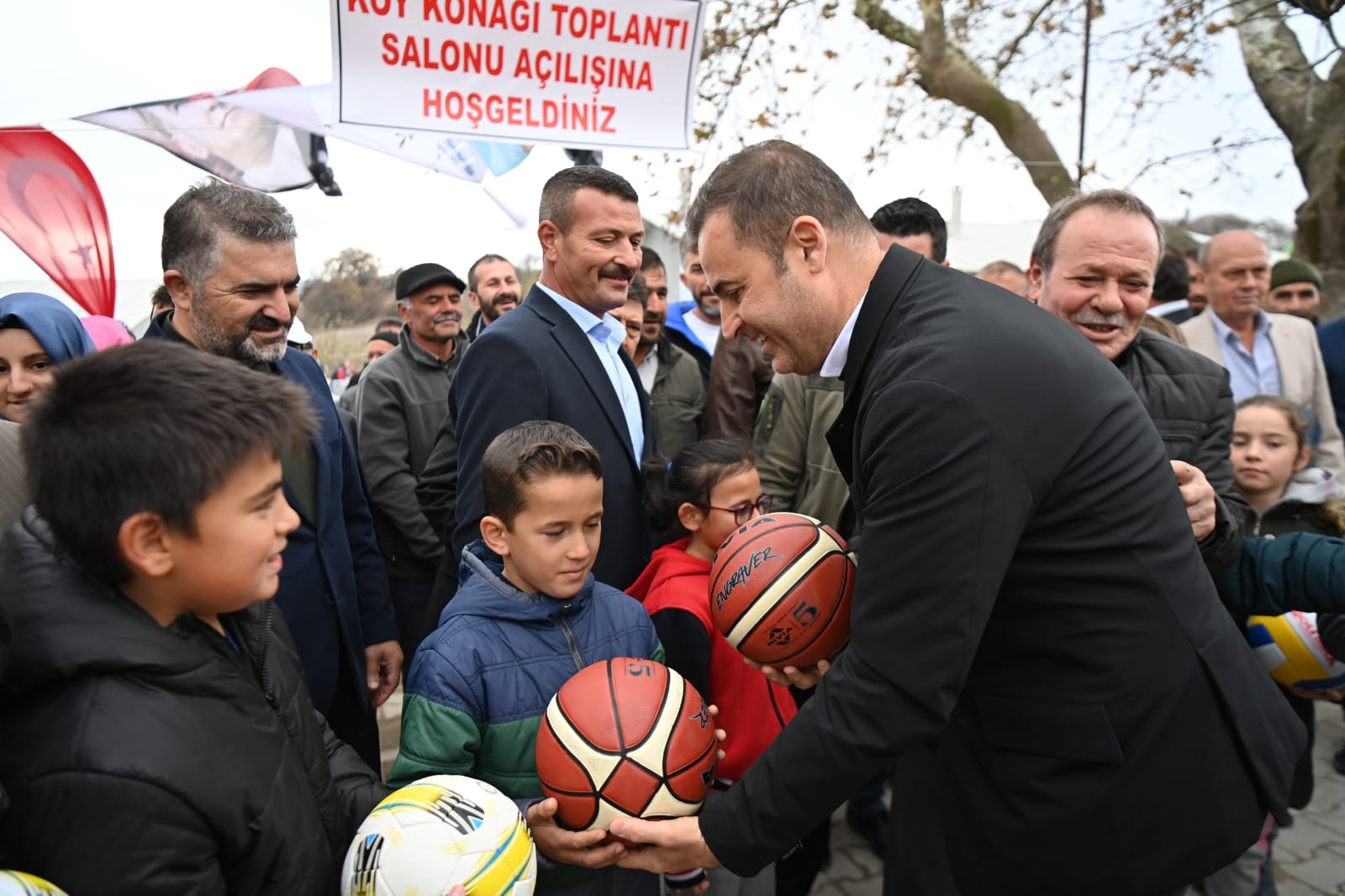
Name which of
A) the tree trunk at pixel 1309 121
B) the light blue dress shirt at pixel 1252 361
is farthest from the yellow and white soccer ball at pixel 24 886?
the tree trunk at pixel 1309 121

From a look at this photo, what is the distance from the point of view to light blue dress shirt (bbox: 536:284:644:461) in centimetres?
364

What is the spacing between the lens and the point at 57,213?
527 cm

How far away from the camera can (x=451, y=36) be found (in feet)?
15.8

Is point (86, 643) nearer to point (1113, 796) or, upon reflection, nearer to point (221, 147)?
point (1113, 796)

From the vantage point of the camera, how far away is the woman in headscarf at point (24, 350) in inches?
128

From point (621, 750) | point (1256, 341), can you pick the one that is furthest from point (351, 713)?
point (1256, 341)

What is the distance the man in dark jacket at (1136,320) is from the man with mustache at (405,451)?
3170mm

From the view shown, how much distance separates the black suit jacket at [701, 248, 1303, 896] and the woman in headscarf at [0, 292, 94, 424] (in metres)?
2.96

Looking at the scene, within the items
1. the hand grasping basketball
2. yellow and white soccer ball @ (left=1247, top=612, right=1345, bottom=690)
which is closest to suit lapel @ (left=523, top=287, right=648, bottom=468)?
the hand grasping basketball

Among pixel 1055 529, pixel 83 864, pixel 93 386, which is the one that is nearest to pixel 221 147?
pixel 93 386

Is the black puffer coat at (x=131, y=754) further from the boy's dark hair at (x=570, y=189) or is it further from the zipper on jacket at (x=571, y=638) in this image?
the boy's dark hair at (x=570, y=189)

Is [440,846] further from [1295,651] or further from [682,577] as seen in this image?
[1295,651]

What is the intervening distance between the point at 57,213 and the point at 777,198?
16.6 feet

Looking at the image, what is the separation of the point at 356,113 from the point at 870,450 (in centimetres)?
386
